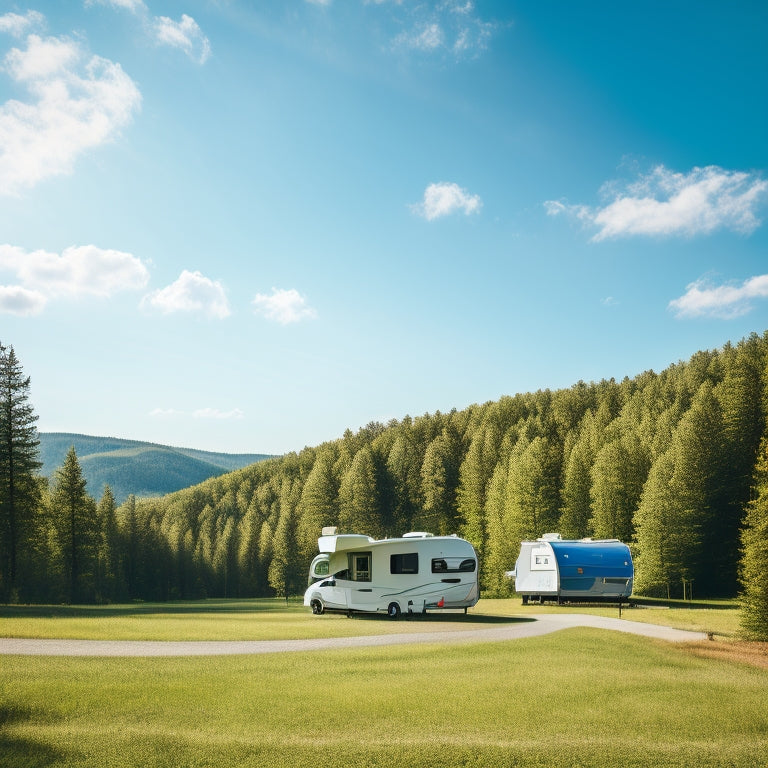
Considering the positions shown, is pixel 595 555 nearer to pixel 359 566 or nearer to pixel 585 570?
pixel 585 570

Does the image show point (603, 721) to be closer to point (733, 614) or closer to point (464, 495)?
point (733, 614)

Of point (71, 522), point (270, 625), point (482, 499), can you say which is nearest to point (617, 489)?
point (482, 499)

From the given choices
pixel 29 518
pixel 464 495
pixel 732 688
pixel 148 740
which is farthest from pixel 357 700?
pixel 464 495

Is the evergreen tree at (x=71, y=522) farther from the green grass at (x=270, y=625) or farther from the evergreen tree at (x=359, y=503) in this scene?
the evergreen tree at (x=359, y=503)

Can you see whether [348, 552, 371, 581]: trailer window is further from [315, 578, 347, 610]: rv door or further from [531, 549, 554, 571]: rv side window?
[531, 549, 554, 571]: rv side window

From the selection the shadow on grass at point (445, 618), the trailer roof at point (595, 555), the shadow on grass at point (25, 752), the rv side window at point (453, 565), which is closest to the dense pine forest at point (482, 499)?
the trailer roof at point (595, 555)

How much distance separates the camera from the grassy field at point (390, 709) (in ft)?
29.4

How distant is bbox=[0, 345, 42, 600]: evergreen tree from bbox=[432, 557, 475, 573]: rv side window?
27085mm

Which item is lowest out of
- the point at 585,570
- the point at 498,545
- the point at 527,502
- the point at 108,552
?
the point at 108,552

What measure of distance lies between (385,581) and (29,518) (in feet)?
89.4

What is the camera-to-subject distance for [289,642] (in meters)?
20.1

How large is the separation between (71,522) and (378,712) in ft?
156

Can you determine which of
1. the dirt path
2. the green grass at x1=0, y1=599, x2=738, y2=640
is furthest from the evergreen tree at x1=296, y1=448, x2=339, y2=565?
the dirt path

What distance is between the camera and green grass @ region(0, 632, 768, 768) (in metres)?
8.94
